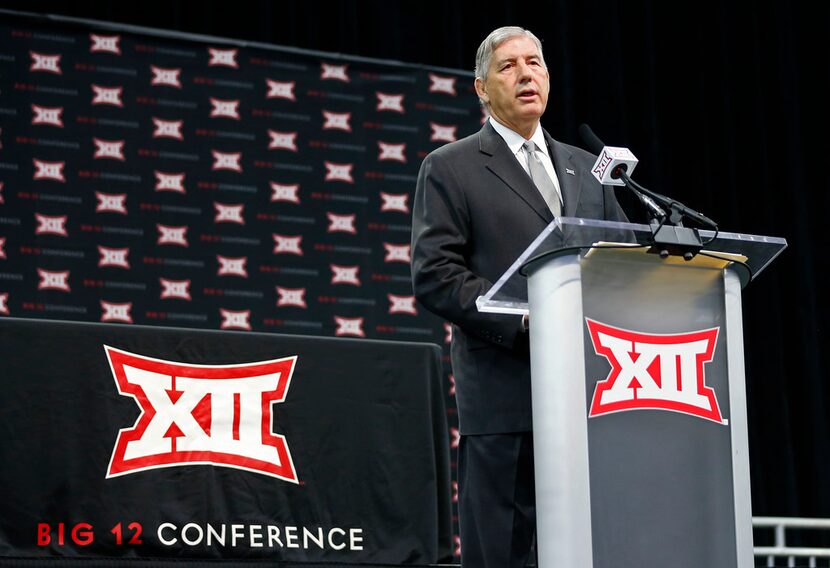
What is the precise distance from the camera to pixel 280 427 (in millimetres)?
2471

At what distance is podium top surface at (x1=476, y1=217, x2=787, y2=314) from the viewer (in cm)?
151

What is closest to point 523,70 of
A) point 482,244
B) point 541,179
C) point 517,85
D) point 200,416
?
point 517,85

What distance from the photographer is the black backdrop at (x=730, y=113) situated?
5215 millimetres

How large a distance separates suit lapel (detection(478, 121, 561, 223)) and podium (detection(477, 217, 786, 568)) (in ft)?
0.96

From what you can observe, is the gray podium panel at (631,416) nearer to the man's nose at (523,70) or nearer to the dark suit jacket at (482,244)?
the dark suit jacket at (482,244)

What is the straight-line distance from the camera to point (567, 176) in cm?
193

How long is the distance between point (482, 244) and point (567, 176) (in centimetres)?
19

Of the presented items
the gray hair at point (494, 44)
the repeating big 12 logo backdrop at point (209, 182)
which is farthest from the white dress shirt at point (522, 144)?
the repeating big 12 logo backdrop at point (209, 182)

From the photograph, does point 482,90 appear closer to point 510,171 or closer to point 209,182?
point 510,171

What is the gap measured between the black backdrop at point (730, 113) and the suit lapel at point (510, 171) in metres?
3.22

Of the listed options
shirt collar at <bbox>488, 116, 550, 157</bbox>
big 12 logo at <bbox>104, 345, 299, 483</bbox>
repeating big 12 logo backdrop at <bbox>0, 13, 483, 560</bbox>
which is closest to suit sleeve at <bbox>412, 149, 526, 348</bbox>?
shirt collar at <bbox>488, 116, 550, 157</bbox>

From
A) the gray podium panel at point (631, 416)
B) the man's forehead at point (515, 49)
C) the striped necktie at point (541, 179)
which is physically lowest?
the gray podium panel at point (631, 416)

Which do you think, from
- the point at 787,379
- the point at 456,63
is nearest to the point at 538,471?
the point at 456,63

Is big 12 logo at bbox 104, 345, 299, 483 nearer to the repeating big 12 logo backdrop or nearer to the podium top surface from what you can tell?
the podium top surface
